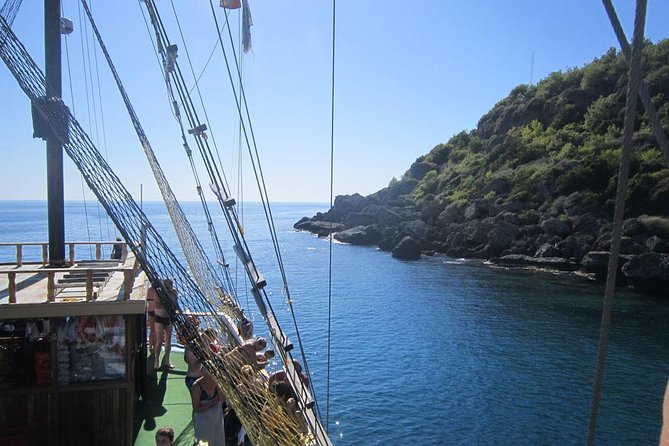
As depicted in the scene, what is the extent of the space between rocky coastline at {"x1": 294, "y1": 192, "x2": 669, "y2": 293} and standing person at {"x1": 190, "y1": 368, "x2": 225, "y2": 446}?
99.6 feet

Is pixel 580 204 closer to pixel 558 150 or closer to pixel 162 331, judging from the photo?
pixel 558 150

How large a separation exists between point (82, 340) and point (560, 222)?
49.6m

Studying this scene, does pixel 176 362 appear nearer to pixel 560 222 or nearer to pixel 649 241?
pixel 649 241

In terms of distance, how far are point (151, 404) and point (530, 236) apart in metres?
49.0

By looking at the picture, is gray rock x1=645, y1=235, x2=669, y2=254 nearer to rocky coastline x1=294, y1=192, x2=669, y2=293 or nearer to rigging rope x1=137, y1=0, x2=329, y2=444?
rocky coastline x1=294, y1=192, x2=669, y2=293

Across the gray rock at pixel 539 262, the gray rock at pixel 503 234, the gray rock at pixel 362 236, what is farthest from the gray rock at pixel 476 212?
the gray rock at pixel 362 236

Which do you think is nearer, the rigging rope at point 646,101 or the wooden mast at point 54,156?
the rigging rope at point 646,101

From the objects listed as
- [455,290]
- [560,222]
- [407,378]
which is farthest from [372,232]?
[407,378]

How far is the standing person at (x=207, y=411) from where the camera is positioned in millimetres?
6223

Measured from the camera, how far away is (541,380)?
800 inches

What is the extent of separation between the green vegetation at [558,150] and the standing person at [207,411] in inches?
1892

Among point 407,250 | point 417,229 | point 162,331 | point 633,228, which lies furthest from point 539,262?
point 162,331

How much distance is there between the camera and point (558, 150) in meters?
63.5

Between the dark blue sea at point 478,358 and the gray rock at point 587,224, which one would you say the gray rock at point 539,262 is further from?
the gray rock at point 587,224
